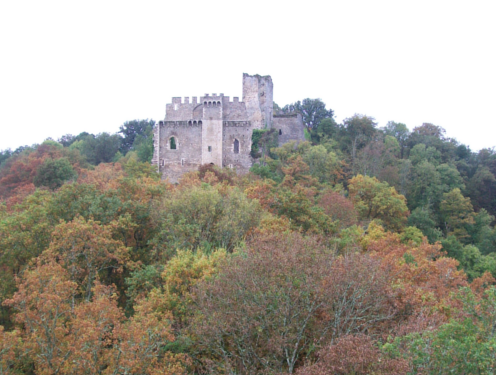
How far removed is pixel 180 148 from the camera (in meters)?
45.5

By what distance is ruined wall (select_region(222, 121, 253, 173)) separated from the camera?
44719mm

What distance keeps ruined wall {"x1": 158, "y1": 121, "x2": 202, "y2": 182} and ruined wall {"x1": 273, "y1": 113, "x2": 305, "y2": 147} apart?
7.35 m

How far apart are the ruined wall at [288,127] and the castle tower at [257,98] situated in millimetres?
1557

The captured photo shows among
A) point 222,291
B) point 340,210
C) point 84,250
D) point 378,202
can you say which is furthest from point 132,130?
point 222,291

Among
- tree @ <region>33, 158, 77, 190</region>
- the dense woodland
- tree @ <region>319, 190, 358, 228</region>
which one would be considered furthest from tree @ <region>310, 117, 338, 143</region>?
tree @ <region>33, 158, 77, 190</region>

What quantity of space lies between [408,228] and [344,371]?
26.1 metres

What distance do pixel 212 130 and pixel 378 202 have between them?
1579 centimetres

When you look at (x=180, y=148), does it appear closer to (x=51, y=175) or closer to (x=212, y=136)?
→ (x=212, y=136)

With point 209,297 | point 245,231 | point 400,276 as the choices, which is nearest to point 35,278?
point 209,297

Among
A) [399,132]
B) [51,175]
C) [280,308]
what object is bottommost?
[280,308]

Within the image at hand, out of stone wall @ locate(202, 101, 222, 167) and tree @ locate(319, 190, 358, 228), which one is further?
stone wall @ locate(202, 101, 222, 167)

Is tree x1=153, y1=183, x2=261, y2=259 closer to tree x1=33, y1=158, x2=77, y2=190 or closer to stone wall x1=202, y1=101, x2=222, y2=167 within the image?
stone wall x1=202, y1=101, x2=222, y2=167

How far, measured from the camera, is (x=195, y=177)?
1457 inches

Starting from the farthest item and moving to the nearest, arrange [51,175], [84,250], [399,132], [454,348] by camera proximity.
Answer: [399,132]
[51,175]
[84,250]
[454,348]
